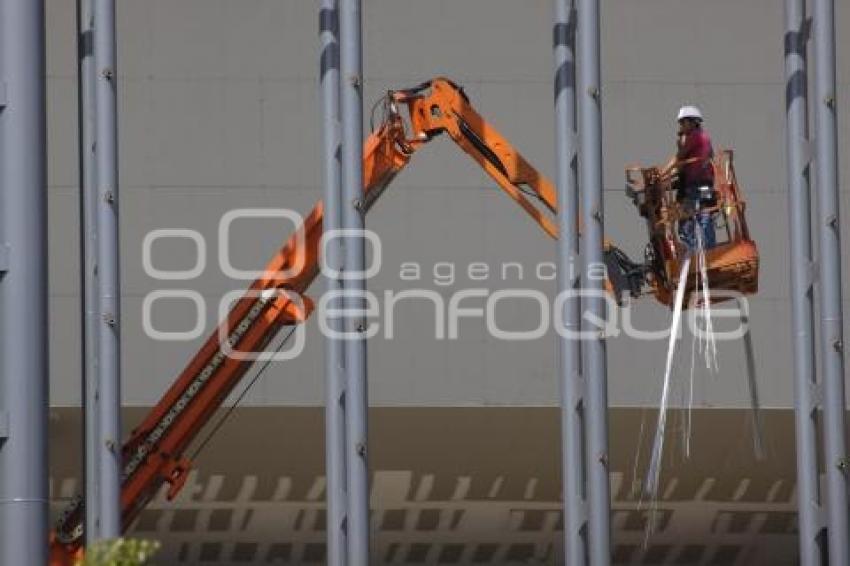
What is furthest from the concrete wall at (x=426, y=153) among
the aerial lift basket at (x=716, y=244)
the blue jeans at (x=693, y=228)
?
the blue jeans at (x=693, y=228)

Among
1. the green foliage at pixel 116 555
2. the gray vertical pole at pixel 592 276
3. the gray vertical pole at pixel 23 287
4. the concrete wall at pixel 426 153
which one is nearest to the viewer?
the green foliage at pixel 116 555

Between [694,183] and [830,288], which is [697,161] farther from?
[830,288]

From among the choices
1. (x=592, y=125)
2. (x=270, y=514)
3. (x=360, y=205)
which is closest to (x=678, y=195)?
(x=592, y=125)

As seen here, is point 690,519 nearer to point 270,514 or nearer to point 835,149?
point 270,514

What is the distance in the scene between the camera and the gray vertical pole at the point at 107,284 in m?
17.9

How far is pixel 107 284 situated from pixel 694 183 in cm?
528

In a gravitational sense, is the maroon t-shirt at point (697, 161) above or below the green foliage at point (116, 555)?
above

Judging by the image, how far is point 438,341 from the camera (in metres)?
28.3

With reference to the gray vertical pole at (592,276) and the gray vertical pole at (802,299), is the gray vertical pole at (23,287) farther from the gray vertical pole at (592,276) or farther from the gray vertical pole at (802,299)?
the gray vertical pole at (802,299)

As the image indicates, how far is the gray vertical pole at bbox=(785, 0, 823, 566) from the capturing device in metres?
18.6

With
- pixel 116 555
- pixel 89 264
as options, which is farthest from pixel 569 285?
pixel 116 555

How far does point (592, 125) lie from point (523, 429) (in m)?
10.0

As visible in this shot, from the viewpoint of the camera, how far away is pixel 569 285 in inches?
738

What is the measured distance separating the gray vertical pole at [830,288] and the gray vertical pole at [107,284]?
222 inches
